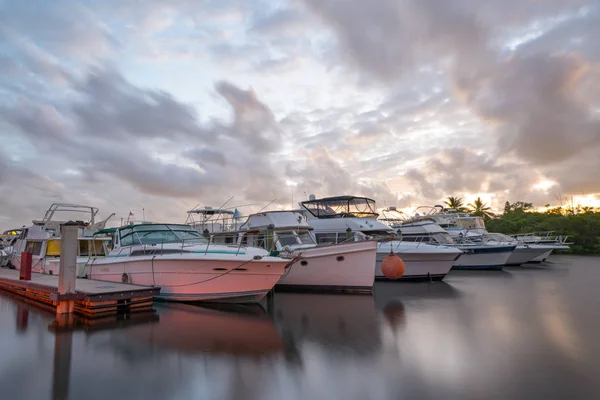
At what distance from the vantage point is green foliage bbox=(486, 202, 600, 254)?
46.5 metres

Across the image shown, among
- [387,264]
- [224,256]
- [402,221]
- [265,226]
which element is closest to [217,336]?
[224,256]

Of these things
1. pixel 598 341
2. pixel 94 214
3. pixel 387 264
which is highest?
pixel 94 214

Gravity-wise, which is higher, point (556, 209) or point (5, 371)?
point (556, 209)

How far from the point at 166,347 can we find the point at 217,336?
1.11 m

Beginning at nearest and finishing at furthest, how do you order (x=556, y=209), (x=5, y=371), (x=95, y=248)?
(x=5, y=371)
(x=95, y=248)
(x=556, y=209)

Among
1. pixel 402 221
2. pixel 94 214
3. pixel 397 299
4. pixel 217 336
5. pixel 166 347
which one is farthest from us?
pixel 402 221

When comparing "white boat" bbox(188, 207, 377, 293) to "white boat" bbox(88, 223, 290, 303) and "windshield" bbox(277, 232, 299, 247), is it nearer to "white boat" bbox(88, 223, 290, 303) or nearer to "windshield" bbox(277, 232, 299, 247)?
"windshield" bbox(277, 232, 299, 247)

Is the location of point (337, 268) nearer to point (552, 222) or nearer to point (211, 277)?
point (211, 277)

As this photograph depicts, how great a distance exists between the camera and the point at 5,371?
19.8ft

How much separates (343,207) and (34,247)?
590 inches

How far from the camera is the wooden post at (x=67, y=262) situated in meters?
9.86

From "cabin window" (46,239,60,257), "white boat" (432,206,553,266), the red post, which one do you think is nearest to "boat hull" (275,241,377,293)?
the red post

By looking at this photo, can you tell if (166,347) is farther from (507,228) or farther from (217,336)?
(507,228)

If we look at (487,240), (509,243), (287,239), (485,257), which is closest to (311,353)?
(287,239)
